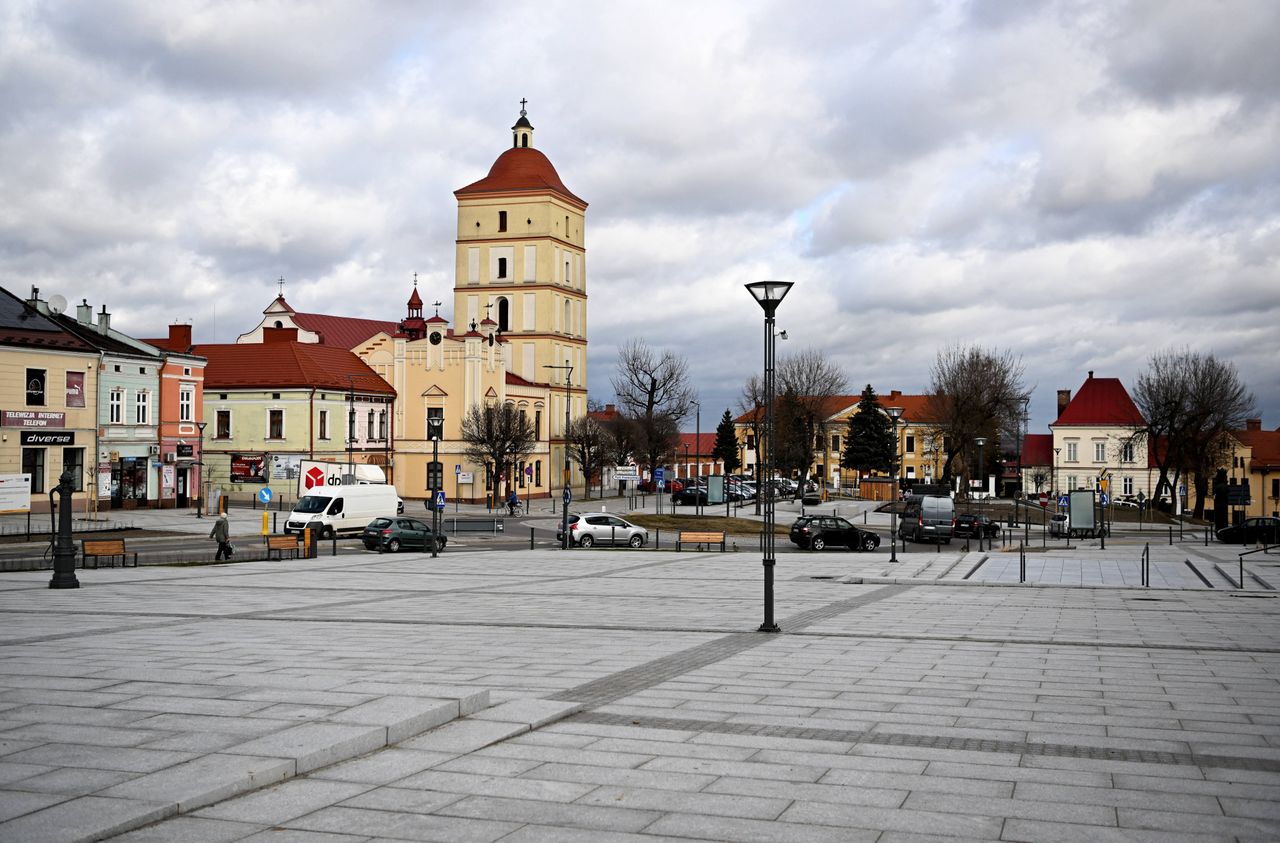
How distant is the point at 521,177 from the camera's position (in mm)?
90375

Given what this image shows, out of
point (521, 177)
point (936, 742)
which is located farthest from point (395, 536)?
point (521, 177)

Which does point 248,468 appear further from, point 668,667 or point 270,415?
point 668,667

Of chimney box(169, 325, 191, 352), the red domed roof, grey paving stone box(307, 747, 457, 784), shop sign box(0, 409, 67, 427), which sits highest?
the red domed roof

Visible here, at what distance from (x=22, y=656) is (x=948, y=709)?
9680mm

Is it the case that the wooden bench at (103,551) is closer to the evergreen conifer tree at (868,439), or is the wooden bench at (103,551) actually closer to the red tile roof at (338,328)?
the red tile roof at (338,328)

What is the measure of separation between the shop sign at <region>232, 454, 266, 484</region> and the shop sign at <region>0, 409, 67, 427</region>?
18.9m

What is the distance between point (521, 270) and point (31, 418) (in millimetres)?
45005

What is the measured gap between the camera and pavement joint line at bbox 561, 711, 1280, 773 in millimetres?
8305

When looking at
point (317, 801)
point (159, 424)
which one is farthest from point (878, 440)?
point (317, 801)

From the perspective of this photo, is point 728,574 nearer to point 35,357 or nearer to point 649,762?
point 649,762

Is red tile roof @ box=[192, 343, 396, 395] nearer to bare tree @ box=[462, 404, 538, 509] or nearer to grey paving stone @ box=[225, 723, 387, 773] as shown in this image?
bare tree @ box=[462, 404, 538, 509]

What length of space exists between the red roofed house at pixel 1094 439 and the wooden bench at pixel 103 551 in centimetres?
9166

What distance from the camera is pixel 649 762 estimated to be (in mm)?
8070

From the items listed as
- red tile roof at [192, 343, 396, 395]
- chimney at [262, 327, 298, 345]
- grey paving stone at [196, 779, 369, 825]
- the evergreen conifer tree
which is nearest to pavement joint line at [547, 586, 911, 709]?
grey paving stone at [196, 779, 369, 825]
